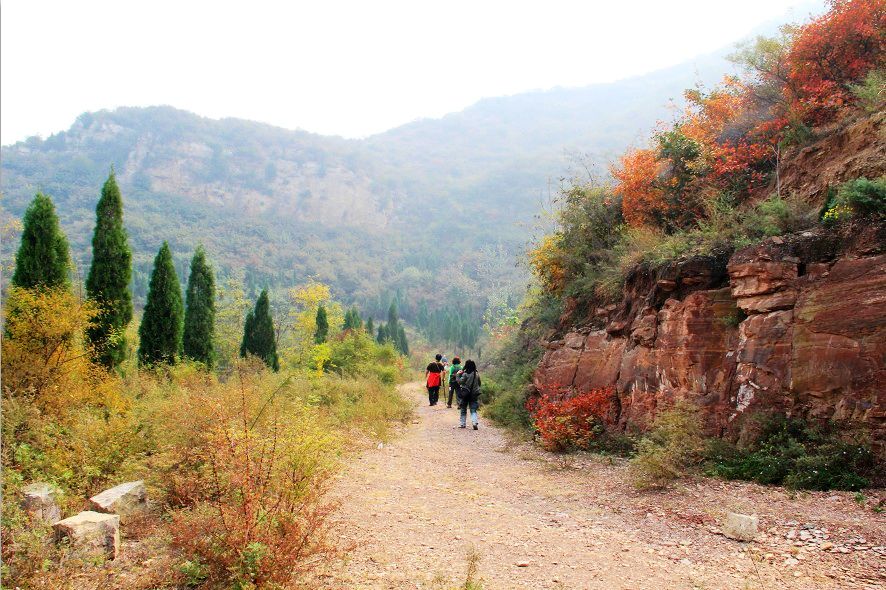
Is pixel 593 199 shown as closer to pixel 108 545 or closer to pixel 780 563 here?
pixel 780 563

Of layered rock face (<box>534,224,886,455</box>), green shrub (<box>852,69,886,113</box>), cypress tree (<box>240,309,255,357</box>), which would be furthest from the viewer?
cypress tree (<box>240,309,255,357</box>)

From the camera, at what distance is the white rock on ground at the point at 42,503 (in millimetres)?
5293

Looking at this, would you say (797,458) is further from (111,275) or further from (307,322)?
(307,322)

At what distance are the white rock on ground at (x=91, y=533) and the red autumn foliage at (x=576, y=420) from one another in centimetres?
752

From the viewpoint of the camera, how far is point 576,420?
416 inches

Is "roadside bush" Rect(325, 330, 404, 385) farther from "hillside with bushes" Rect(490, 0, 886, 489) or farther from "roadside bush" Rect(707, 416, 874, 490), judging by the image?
"roadside bush" Rect(707, 416, 874, 490)

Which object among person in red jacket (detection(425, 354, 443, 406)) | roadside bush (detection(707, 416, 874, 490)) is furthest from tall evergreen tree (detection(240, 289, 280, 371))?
roadside bush (detection(707, 416, 874, 490))

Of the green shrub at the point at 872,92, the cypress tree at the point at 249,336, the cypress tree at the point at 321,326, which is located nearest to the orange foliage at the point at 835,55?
the green shrub at the point at 872,92

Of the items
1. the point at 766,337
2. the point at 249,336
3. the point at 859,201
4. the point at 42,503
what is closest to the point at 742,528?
the point at 766,337

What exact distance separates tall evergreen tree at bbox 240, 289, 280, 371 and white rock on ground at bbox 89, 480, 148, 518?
1069 inches

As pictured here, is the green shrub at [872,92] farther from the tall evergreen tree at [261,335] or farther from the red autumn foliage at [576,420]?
the tall evergreen tree at [261,335]

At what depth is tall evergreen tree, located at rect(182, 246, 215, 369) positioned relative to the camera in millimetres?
24938

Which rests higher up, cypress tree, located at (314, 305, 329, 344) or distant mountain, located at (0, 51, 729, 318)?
distant mountain, located at (0, 51, 729, 318)

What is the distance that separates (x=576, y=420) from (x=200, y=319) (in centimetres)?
2107
